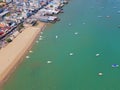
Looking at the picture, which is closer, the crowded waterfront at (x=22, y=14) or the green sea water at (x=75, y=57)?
the green sea water at (x=75, y=57)

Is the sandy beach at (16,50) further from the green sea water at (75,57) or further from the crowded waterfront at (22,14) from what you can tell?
the crowded waterfront at (22,14)

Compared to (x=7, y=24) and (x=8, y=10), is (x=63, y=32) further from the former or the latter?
(x=8, y=10)

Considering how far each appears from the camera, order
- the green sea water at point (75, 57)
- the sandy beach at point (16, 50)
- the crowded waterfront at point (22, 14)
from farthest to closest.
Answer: the crowded waterfront at point (22, 14) < the sandy beach at point (16, 50) < the green sea water at point (75, 57)

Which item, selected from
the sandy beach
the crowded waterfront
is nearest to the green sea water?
the sandy beach

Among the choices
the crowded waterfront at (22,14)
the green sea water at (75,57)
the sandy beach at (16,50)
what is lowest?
the green sea water at (75,57)

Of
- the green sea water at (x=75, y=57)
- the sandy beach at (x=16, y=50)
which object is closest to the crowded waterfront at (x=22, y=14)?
the sandy beach at (x=16, y=50)

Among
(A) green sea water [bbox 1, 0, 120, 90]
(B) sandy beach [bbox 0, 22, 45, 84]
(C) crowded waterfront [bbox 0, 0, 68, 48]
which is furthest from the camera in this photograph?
(C) crowded waterfront [bbox 0, 0, 68, 48]

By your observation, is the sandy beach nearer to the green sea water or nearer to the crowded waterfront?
the green sea water

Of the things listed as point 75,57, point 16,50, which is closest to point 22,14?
point 16,50

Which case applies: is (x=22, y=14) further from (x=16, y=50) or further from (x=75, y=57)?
(x=75, y=57)
